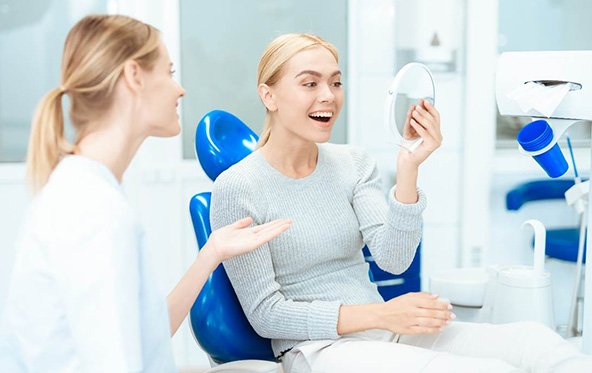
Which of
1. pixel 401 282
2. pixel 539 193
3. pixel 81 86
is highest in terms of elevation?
pixel 81 86

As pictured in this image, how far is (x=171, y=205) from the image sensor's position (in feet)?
9.56

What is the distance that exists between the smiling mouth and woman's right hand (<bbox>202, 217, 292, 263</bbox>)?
37 centimetres

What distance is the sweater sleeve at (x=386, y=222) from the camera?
5.49ft

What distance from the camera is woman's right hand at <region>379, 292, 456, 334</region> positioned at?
5.08 feet

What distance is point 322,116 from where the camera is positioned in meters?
1.74

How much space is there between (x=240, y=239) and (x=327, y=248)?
1.09ft

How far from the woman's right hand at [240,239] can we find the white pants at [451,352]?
302 mm

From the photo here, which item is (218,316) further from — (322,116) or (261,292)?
(322,116)

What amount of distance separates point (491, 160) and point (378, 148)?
0.46 m

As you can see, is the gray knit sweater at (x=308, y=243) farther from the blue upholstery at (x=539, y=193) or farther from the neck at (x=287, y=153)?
the blue upholstery at (x=539, y=193)

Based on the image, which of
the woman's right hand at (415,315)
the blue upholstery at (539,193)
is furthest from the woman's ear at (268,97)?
the blue upholstery at (539,193)

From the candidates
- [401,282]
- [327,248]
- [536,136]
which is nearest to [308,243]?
[327,248]

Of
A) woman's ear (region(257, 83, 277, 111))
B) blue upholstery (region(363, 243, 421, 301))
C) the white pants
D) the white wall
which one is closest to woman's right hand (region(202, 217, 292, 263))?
the white pants

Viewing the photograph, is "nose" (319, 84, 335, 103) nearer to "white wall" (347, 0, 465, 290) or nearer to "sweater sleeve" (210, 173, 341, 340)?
"sweater sleeve" (210, 173, 341, 340)
